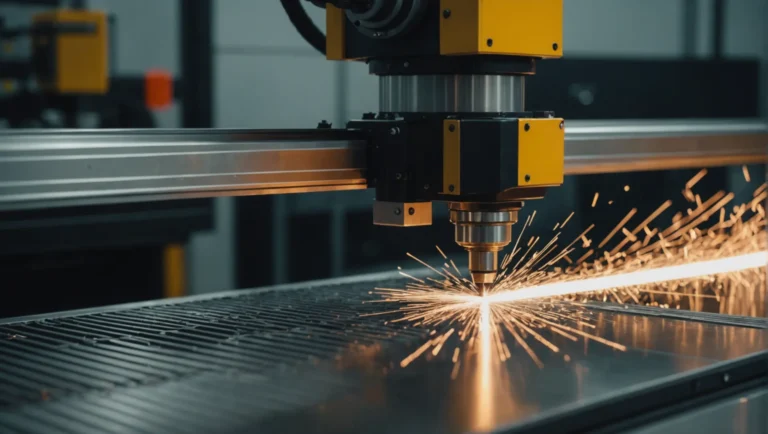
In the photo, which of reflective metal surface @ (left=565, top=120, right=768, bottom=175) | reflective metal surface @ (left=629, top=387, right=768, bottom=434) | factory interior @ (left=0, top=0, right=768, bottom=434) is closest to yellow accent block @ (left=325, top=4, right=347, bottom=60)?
factory interior @ (left=0, top=0, right=768, bottom=434)

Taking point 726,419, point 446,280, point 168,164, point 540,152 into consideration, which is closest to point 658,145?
point 446,280

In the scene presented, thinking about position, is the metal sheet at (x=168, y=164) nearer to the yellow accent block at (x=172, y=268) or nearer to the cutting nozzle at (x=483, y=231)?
the cutting nozzle at (x=483, y=231)

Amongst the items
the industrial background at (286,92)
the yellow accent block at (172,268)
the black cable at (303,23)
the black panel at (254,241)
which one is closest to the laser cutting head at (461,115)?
the black cable at (303,23)

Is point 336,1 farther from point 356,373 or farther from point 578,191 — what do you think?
point 578,191

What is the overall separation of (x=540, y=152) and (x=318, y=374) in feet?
1.43

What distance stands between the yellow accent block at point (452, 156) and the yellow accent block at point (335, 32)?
0.68 feet

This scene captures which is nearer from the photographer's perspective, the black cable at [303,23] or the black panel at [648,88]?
the black cable at [303,23]

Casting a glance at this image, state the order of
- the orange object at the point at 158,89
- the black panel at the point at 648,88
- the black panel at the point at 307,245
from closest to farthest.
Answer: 1. the orange object at the point at 158,89
2. the black panel at the point at 307,245
3. the black panel at the point at 648,88

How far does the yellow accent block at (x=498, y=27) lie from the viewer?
1.18 m

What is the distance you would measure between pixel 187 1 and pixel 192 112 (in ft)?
1.11

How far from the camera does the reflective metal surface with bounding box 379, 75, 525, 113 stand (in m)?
1.25

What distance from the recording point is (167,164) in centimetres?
115

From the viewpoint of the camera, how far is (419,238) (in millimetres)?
3633

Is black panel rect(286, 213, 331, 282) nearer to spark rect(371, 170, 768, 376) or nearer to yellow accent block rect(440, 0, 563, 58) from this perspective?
spark rect(371, 170, 768, 376)
